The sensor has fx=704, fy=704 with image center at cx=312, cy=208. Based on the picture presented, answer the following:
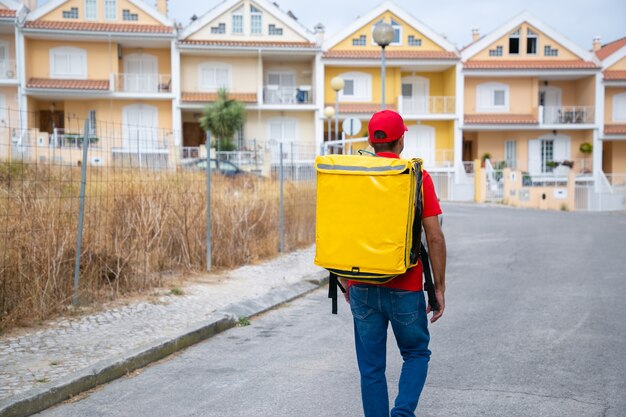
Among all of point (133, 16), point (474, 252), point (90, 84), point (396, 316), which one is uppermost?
point (133, 16)

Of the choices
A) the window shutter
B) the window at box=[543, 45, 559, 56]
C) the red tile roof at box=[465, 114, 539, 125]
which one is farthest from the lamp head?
the window shutter

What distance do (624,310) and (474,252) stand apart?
6.34 meters

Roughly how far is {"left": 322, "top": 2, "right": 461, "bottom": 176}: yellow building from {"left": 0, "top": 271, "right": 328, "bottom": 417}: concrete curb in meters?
33.1

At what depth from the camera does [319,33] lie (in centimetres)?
4119

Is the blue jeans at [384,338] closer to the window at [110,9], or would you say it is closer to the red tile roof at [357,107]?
the red tile roof at [357,107]

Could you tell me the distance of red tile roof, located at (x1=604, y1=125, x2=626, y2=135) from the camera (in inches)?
1705

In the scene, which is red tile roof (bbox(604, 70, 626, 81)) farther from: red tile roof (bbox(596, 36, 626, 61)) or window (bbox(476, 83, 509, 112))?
window (bbox(476, 83, 509, 112))

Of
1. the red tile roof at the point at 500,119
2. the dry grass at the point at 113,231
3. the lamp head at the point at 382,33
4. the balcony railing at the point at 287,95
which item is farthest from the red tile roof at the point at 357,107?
the dry grass at the point at 113,231

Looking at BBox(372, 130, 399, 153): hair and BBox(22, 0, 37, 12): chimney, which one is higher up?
BBox(22, 0, 37, 12): chimney

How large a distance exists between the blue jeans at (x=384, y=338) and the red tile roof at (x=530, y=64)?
39925 mm

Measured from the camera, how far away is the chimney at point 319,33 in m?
40.9

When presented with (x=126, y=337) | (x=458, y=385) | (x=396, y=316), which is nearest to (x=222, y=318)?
(x=126, y=337)

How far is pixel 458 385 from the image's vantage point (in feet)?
17.7

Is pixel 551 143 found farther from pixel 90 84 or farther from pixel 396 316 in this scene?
pixel 396 316
